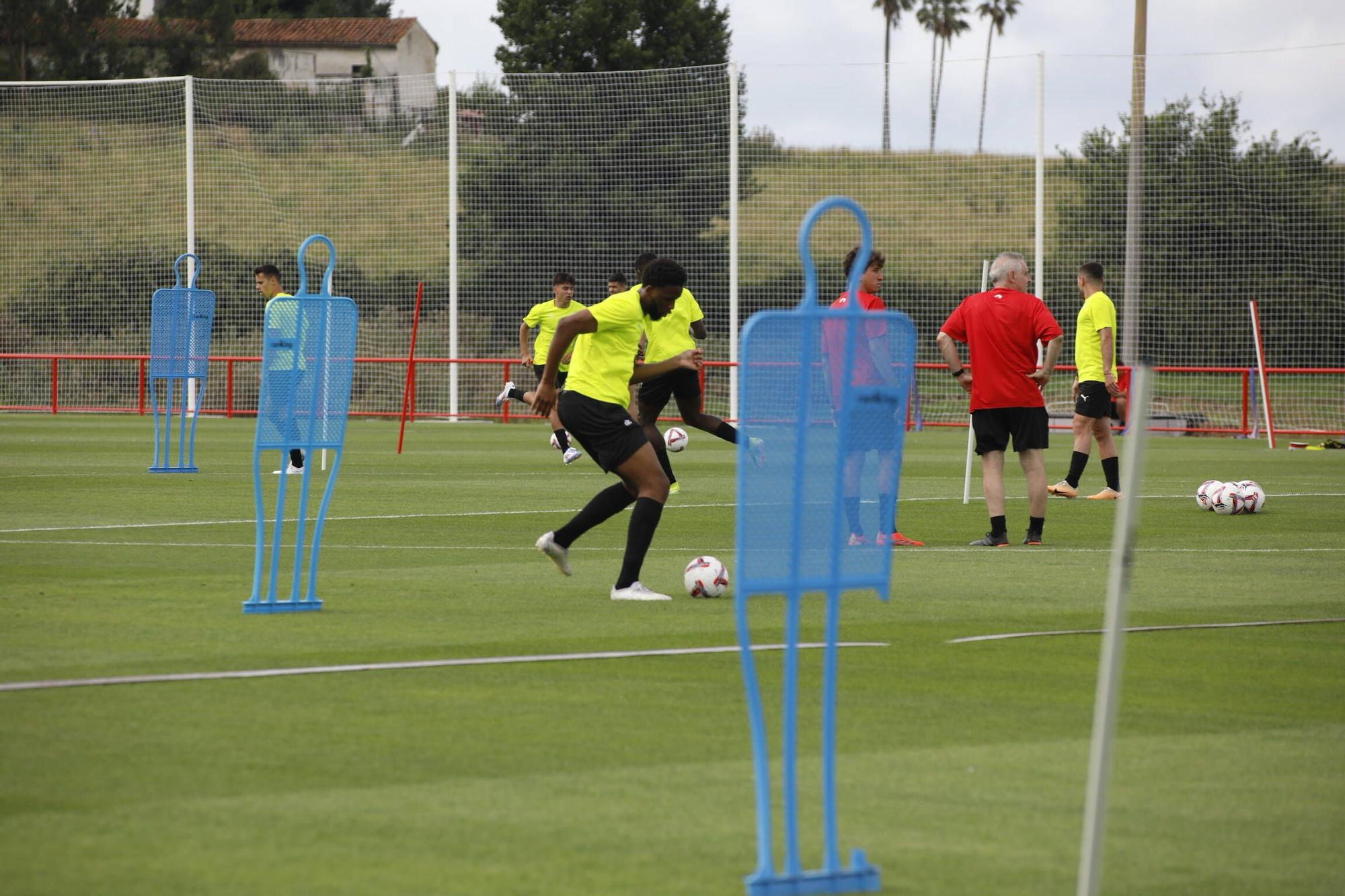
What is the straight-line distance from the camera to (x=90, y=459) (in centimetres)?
2375

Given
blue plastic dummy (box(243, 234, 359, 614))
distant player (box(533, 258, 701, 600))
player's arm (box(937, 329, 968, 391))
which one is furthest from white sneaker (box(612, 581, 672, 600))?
player's arm (box(937, 329, 968, 391))

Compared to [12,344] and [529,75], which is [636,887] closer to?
[529,75]

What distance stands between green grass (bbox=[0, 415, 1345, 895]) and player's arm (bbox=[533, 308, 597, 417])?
111 centimetres

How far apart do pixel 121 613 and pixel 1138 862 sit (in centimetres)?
609

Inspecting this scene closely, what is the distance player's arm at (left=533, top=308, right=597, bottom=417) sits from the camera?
9547 millimetres

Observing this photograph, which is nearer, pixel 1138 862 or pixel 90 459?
pixel 1138 862

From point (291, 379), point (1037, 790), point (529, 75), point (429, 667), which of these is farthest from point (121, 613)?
point (529, 75)

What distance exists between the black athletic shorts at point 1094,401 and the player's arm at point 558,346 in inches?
380

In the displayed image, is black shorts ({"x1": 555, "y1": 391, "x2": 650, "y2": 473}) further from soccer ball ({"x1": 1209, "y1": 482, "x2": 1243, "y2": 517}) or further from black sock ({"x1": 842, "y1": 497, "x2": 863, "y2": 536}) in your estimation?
soccer ball ({"x1": 1209, "y1": 482, "x2": 1243, "y2": 517})

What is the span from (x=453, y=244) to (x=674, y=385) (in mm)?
22568

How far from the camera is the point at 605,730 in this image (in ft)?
21.9

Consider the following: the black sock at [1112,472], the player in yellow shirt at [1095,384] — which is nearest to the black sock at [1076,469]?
the player in yellow shirt at [1095,384]

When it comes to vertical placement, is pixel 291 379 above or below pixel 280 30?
below

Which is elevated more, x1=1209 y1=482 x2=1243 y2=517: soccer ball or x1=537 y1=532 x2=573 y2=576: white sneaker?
x1=537 y1=532 x2=573 y2=576: white sneaker
